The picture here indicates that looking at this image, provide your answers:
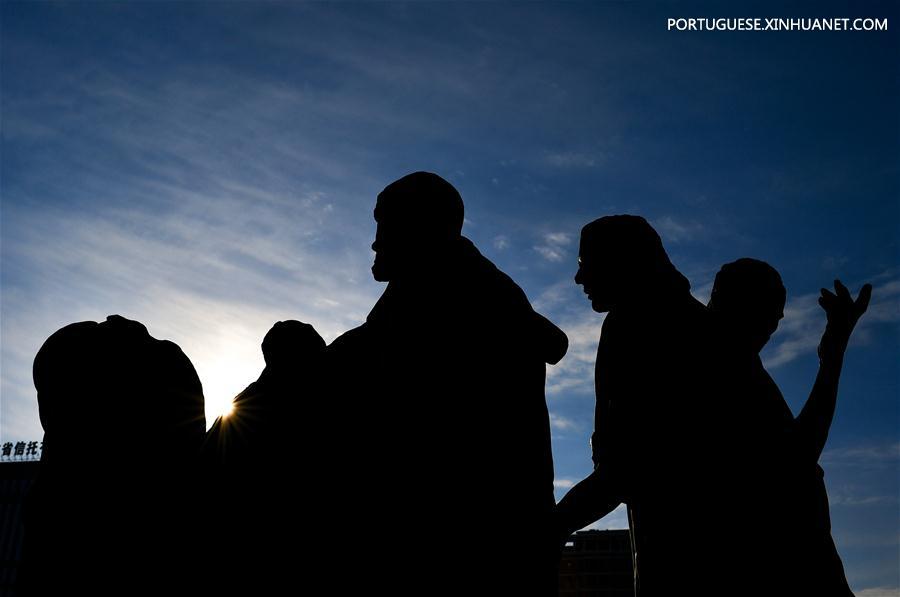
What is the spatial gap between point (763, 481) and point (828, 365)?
0.89m

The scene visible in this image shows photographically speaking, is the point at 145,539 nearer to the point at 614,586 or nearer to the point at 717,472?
the point at 717,472

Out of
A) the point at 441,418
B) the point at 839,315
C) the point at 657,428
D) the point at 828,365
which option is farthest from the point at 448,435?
the point at 839,315

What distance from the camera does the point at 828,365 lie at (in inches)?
116

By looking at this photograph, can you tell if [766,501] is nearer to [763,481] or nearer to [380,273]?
[763,481]

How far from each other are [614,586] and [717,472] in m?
84.7

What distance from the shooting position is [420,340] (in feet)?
7.13

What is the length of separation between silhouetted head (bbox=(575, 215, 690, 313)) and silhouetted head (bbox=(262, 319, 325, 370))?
1221 mm

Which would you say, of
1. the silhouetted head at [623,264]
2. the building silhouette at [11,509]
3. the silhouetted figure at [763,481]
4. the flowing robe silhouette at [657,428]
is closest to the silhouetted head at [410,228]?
the silhouetted head at [623,264]

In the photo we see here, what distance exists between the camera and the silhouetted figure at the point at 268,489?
1888 millimetres

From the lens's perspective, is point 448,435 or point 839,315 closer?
point 448,435

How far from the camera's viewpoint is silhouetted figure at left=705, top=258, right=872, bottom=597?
2258mm

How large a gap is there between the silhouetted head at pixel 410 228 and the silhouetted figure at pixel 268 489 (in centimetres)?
45

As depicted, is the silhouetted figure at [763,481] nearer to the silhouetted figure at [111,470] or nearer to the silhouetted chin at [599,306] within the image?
the silhouetted chin at [599,306]

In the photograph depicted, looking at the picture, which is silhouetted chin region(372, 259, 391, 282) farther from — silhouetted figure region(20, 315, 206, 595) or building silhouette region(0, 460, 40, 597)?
building silhouette region(0, 460, 40, 597)
